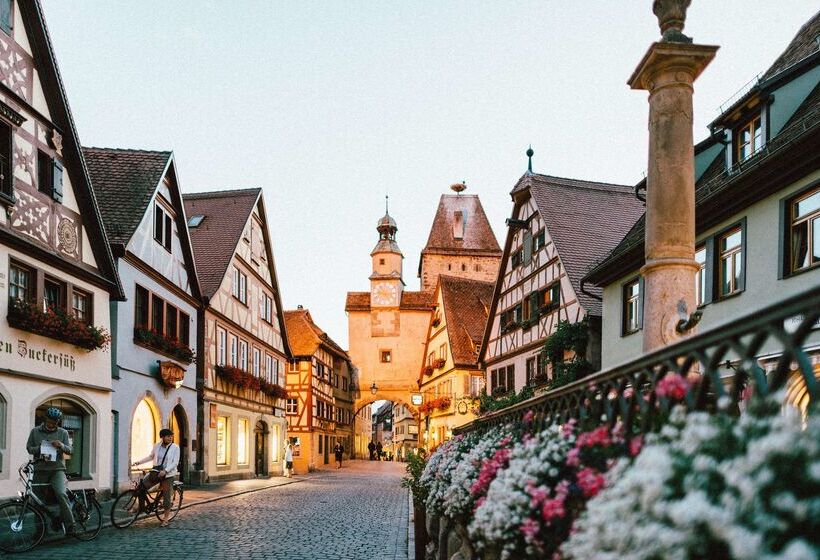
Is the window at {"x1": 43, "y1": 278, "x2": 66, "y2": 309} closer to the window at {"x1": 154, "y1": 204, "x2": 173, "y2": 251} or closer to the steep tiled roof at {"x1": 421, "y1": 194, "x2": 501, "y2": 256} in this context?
the window at {"x1": 154, "y1": 204, "x2": 173, "y2": 251}

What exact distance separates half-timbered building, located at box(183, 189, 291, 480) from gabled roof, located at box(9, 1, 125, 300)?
8.11m

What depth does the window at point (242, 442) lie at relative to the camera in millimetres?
30062

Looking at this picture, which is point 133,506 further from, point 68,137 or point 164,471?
point 68,137

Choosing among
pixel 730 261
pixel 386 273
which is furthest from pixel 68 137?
pixel 386 273

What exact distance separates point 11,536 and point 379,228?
6337cm

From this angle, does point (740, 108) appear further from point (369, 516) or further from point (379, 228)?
point (379, 228)

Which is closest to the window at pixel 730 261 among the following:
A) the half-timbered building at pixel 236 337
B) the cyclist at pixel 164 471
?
the cyclist at pixel 164 471

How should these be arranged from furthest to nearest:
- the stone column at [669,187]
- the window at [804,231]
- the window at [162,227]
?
1. the window at [162,227]
2. the window at [804,231]
3. the stone column at [669,187]

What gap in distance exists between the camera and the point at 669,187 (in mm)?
7227

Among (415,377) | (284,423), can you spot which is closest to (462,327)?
(284,423)

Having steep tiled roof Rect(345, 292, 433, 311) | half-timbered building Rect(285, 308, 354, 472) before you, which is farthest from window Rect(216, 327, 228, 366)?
steep tiled roof Rect(345, 292, 433, 311)

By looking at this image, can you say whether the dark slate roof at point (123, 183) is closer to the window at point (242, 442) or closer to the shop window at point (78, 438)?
the shop window at point (78, 438)

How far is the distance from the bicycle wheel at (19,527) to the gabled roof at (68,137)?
7578 millimetres

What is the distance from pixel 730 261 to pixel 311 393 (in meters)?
37.1
